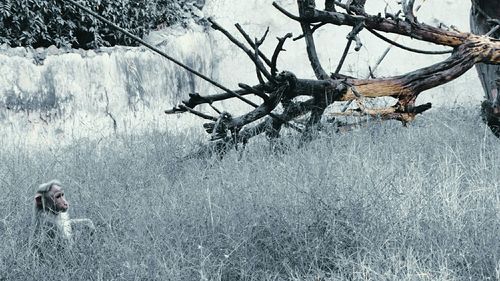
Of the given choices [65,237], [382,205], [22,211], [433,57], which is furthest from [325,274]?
[433,57]

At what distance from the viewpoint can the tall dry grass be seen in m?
3.45

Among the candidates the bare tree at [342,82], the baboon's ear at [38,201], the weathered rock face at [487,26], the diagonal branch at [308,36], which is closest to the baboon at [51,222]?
the baboon's ear at [38,201]

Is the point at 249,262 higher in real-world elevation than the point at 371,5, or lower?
lower

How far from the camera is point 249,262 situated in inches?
141

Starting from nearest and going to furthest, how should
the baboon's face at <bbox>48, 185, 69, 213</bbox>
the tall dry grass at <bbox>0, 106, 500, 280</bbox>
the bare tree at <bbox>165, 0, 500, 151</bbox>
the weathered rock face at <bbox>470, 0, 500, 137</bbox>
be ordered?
the tall dry grass at <bbox>0, 106, 500, 280</bbox> < the baboon's face at <bbox>48, 185, 69, 213</bbox> < the bare tree at <bbox>165, 0, 500, 151</bbox> < the weathered rock face at <bbox>470, 0, 500, 137</bbox>

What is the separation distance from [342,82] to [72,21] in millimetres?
4888

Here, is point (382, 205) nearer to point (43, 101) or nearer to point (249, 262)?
point (249, 262)

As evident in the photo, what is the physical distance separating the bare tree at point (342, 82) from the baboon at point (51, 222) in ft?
5.29

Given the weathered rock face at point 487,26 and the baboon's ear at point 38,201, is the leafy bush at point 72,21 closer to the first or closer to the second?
the weathered rock face at point 487,26

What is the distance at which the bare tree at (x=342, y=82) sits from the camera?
5059mm

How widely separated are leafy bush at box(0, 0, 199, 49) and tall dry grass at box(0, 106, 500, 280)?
12.0 feet

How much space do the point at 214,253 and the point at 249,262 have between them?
214mm

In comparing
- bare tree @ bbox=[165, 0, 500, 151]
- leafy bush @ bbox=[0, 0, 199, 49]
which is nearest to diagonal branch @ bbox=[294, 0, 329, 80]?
bare tree @ bbox=[165, 0, 500, 151]

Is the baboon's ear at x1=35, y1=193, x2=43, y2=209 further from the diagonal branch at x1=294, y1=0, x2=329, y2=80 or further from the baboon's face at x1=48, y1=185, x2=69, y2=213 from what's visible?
the diagonal branch at x1=294, y1=0, x2=329, y2=80
